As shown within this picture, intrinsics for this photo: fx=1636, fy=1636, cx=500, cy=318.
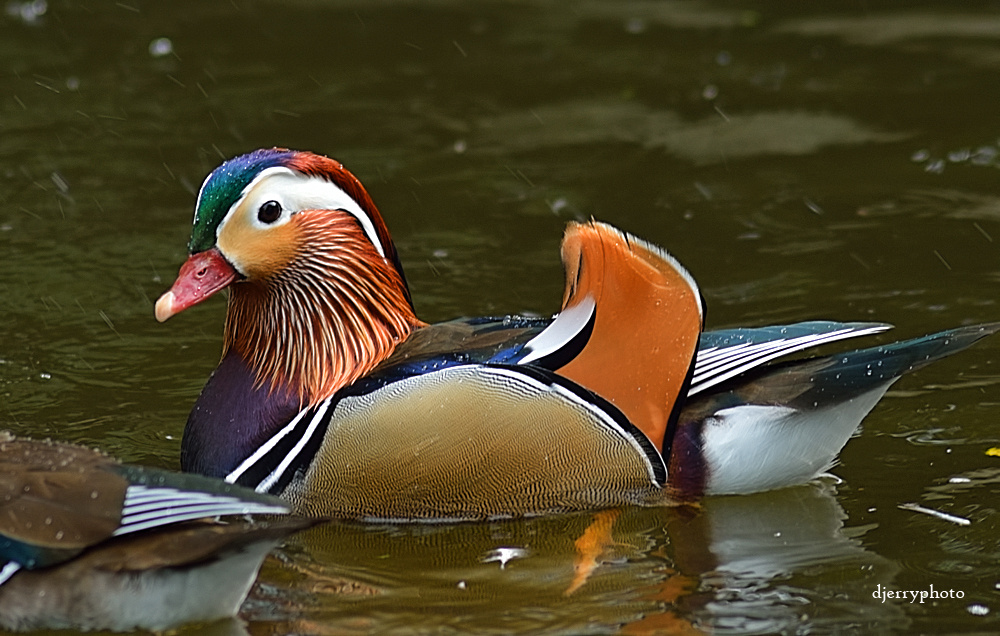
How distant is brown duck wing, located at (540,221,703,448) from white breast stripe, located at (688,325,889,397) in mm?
161

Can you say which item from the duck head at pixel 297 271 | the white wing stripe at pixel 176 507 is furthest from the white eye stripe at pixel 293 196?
the white wing stripe at pixel 176 507

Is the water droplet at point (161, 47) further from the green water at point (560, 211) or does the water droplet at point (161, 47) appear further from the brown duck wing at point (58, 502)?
the brown duck wing at point (58, 502)

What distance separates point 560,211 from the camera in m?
8.00

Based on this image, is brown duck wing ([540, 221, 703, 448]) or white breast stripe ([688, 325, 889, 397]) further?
white breast stripe ([688, 325, 889, 397])

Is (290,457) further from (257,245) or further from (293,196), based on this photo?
(293,196)

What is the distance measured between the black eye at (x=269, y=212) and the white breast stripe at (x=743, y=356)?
55.2 inches

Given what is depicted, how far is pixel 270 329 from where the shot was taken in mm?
5332

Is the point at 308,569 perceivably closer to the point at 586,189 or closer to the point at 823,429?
the point at 823,429

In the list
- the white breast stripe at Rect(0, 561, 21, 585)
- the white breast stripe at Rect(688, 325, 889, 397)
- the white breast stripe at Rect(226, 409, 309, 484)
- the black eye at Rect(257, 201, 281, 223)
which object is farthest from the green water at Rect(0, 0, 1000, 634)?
the black eye at Rect(257, 201, 281, 223)

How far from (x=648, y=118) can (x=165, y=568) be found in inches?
223

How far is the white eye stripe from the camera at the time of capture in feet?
16.4

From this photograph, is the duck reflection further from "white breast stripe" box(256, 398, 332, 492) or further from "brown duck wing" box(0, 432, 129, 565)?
"brown duck wing" box(0, 432, 129, 565)

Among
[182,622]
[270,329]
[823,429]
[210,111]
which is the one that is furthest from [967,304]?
[210,111]

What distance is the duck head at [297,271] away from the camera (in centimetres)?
501
